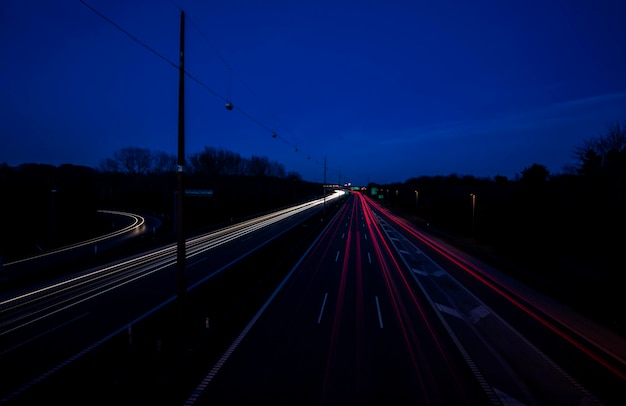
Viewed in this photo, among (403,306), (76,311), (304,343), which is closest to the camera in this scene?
(304,343)

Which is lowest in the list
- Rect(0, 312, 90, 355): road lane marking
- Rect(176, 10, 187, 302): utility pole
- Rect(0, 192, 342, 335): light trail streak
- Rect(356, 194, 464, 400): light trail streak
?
Rect(0, 192, 342, 335): light trail streak

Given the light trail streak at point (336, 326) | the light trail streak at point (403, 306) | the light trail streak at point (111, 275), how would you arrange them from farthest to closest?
1. the light trail streak at point (111, 275)
2. the light trail streak at point (403, 306)
3. the light trail streak at point (336, 326)

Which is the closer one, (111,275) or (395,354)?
(395,354)

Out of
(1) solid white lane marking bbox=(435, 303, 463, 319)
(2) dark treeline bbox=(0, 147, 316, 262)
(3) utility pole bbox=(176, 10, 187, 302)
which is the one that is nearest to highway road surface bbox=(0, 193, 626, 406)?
(1) solid white lane marking bbox=(435, 303, 463, 319)

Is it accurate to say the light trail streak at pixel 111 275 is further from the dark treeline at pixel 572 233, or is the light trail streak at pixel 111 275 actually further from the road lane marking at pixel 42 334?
the dark treeline at pixel 572 233

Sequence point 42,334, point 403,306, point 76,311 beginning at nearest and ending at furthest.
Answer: point 42,334, point 76,311, point 403,306

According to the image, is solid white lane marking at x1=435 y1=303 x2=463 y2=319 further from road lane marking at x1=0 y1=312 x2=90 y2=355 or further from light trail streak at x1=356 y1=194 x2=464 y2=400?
road lane marking at x1=0 y1=312 x2=90 y2=355

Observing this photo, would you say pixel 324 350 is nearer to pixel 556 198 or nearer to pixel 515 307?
pixel 515 307

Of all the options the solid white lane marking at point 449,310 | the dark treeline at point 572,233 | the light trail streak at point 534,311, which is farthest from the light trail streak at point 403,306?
the dark treeline at point 572,233

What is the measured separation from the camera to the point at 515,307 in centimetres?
1446

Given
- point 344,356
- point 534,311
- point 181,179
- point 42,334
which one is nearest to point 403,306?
point 534,311

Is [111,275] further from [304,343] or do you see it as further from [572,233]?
[572,233]

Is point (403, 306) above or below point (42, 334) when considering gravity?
above

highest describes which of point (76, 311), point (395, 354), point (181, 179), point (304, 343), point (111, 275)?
point (181, 179)
